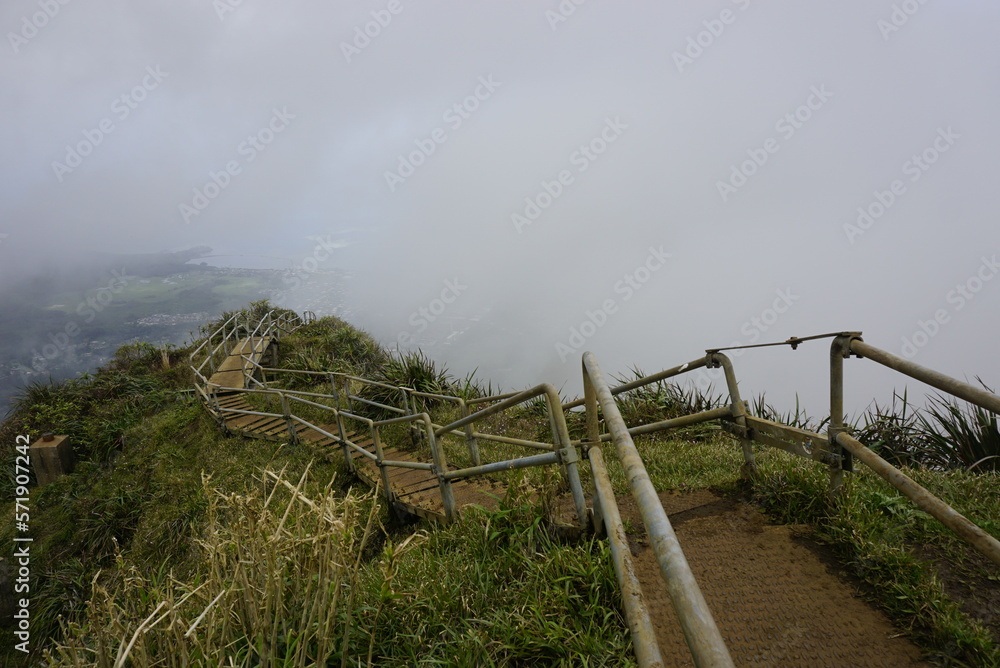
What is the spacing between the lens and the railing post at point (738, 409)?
291 cm

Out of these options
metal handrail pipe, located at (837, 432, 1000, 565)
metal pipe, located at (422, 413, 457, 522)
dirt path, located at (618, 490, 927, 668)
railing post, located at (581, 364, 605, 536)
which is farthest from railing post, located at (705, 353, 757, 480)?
metal pipe, located at (422, 413, 457, 522)

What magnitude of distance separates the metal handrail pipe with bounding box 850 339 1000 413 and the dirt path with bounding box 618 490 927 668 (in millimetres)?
905

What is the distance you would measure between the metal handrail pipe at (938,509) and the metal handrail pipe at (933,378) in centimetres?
36

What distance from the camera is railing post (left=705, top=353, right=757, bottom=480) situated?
9.56ft

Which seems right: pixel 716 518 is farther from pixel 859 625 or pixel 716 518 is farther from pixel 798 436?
pixel 859 625

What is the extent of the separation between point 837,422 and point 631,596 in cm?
160

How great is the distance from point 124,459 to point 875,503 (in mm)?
13215

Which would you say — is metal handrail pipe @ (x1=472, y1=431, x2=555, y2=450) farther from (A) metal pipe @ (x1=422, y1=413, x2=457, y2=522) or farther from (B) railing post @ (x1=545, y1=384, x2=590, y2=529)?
(B) railing post @ (x1=545, y1=384, x2=590, y2=529)

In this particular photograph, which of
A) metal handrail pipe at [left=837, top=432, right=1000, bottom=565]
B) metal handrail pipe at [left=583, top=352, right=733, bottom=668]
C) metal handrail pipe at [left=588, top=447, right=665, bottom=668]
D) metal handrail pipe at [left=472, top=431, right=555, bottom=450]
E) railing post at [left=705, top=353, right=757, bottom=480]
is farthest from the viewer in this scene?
metal handrail pipe at [left=472, top=431, right=555, bottom=450]

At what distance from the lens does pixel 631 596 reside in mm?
1404

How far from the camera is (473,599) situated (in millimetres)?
2281

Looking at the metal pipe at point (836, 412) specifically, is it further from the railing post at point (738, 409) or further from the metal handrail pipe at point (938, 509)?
the railing post at point (738, 409)

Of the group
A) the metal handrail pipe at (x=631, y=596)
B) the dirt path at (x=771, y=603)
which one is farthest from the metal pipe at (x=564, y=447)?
the metal handrail pipe at (x=631, y=596)
